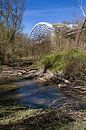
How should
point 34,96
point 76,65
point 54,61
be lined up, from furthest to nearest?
1. point 54,61
2. point 76,65
3. point 34,96

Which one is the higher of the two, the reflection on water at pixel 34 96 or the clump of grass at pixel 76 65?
the clump of grass at pixel 76 65

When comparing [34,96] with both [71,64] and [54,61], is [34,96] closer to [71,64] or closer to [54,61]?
[71,64]

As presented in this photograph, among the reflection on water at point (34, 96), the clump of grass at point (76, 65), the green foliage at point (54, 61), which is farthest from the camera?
the green foliage at point (54, 61)

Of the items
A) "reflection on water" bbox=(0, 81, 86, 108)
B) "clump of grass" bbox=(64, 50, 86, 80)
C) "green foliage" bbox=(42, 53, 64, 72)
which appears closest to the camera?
"reflection on water" bbox=(0, 81, 86, 108)

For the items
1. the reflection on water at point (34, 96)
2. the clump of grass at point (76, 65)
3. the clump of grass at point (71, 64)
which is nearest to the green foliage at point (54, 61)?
the clump of grass at point (71, 64)

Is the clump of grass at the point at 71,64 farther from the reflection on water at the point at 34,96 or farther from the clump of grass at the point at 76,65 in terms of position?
the reflection on water at the point at 34,96

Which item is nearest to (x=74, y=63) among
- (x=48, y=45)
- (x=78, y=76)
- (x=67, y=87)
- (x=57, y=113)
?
(x=78, y=76)

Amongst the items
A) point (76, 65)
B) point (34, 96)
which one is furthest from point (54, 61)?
point (34, 96)

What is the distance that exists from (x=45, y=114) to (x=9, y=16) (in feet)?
62.7

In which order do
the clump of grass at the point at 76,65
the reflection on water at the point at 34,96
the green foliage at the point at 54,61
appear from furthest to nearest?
the green foliage at the point at 54,61 → the clump of grass at the point at 76,65 → the reflection on water at the point at 34,96

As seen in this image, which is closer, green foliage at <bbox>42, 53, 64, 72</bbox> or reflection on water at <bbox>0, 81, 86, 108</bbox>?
reflection on water at <bbox>0, 81, 86, 108</bbox>

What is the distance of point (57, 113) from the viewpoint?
6578mm

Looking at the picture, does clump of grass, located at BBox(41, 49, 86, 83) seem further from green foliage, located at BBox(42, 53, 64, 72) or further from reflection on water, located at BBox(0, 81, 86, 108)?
reflection on water, located at BBox(0, 81, 86, 108)

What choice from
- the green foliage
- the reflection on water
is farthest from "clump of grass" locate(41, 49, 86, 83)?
the reflection on water
